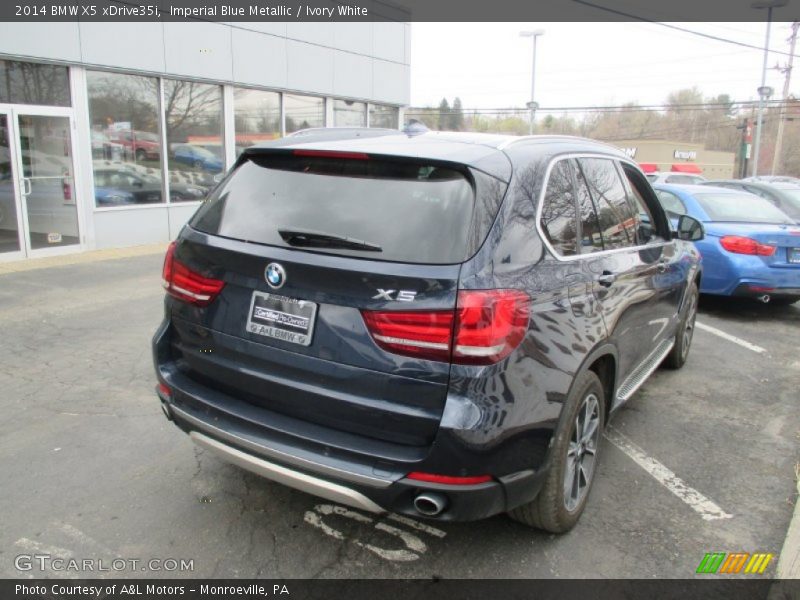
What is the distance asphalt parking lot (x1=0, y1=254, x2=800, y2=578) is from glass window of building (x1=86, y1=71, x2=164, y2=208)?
22.8ft

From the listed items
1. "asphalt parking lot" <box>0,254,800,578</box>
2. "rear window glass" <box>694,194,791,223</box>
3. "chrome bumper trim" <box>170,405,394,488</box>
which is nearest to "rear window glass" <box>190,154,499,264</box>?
"chrome bumper trim" <box>170,405,394,488</box>

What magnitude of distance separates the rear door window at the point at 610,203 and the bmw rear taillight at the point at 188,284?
2069mm

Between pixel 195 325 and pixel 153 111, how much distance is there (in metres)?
10.7

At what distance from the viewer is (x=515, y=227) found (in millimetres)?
2578

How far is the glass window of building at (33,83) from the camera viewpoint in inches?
381

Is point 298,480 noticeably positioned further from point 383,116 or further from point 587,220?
point 383,116

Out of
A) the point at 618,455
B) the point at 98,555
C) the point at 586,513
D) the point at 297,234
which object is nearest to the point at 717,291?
the point at 618,455

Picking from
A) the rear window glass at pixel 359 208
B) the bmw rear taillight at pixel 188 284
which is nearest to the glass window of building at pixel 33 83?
the bmw rear taillight at pixel 188 284

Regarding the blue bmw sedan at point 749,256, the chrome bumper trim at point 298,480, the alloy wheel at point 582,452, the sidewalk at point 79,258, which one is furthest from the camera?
the sidewalk at point 79,258

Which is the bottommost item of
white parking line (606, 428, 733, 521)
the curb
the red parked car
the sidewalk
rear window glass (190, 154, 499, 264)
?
white parking line (606, 428, 733, 521)

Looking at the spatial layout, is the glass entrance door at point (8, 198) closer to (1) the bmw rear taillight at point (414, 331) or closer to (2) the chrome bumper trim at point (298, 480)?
(2) the chrome bumper trim at point (298, 480)

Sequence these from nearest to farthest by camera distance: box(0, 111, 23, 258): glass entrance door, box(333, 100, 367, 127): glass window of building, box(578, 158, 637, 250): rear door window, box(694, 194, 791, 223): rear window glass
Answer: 1. box(578, 158, 637, 250): rear door window
2. box(694, 194, 791, 223): rear window glass
3. box(0, 111, 23, 258): glass entrance door
4. box(333, 100, 367, 127): glass window of building

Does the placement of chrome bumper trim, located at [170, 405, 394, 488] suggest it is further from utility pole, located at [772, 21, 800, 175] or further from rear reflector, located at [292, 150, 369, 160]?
utility pole, located at [772, 21, 800, 175]

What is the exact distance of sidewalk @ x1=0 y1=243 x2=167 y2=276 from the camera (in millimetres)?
9448
